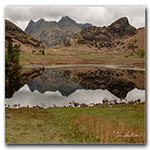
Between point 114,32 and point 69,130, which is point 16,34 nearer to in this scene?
point 69,130

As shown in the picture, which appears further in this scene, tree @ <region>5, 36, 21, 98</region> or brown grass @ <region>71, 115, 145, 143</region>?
tree @ <region>5, 36, 21, 98</region>

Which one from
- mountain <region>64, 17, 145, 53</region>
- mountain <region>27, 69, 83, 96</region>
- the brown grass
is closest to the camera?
the brown grass

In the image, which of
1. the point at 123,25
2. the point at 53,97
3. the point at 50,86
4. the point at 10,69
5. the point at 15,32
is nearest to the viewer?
the point at 10,69

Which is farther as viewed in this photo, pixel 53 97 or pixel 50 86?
pixel 50 86

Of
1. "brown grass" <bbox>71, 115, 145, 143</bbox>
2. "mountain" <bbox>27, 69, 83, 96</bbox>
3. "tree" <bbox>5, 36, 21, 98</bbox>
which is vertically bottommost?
"brown grass" <bbox>71, 115, 145, 143</bbox>

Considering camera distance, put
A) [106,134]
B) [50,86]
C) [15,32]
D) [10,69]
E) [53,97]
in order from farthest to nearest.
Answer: [50,86] < [15,32] < [53,97] < [10,69] < [106,134]

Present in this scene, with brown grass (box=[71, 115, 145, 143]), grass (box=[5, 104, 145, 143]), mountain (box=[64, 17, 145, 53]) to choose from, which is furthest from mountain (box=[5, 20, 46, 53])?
mountain (box=[64, 17, 145, 53])

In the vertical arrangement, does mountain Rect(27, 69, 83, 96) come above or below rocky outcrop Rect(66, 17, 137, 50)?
below

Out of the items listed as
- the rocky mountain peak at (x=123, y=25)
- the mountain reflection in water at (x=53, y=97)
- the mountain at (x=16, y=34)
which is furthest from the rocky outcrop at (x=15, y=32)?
the rocky mountain peak at (x=123, y=25)

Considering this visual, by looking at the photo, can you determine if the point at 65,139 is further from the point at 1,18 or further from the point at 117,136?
the point at 1,18

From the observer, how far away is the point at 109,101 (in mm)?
17078

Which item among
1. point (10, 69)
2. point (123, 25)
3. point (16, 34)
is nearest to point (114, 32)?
point (123, 25)

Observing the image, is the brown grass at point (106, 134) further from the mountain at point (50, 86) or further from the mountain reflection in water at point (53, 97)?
the mountain at point (50, 86)

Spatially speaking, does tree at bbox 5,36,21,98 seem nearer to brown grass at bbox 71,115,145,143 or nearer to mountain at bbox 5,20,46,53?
mountain at bbox 5,20,46,53
